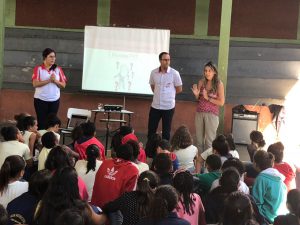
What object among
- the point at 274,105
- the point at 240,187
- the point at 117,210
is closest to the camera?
the point at 117,210

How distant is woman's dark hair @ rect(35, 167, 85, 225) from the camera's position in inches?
109

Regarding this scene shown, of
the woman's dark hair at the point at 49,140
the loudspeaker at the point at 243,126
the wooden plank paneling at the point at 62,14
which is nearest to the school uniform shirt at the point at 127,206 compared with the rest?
the woman's dark hair at the point at 49,140

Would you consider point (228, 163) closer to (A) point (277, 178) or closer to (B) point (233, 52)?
(A) point (277, 178)

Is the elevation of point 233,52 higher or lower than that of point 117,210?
higher

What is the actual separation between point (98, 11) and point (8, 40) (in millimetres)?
1914

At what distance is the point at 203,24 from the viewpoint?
34.4 feet

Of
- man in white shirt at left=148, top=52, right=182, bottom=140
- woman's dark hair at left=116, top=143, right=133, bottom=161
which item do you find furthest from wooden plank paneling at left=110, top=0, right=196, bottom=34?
woman's dark hair at left=116, top=143, right=133, bottom=161

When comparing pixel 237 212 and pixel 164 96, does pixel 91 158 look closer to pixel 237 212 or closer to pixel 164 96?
pixel 237 212

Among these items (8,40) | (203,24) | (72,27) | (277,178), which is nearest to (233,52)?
(203,24)

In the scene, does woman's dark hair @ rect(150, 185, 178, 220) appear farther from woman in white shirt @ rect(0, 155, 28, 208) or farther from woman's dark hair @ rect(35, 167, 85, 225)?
woman in white shirt @ rect(0, 155, 28, 208)

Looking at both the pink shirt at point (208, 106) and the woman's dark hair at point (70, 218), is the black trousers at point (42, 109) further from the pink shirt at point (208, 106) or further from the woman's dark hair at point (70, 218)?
the woman's dark hair at point (70, 218)

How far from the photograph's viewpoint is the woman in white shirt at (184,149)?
16.1 feet

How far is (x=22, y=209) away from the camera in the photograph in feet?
9.93

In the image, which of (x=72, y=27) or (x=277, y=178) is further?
(x=72, y=27)
